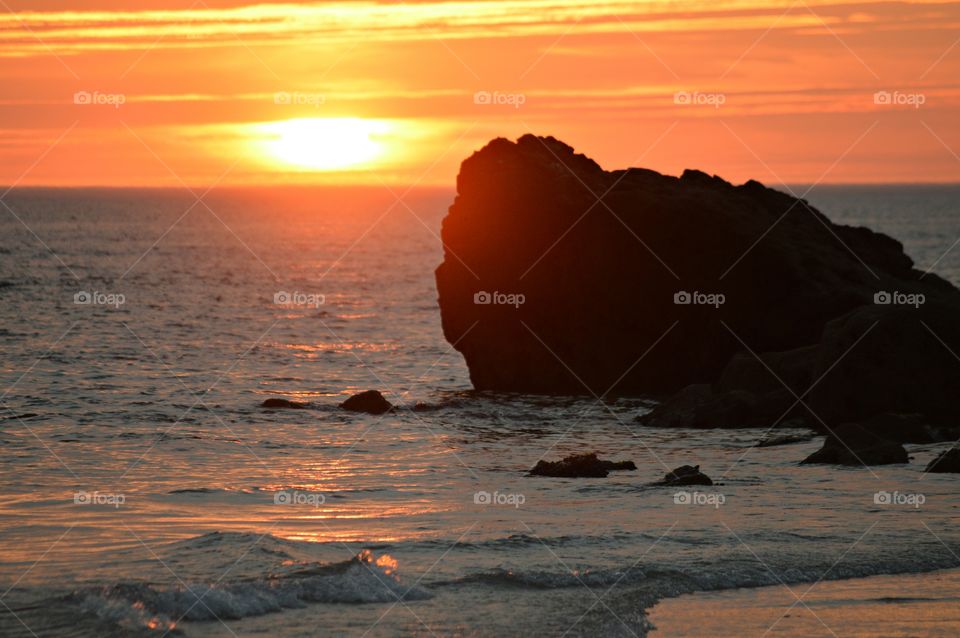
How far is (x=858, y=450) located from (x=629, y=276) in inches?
454

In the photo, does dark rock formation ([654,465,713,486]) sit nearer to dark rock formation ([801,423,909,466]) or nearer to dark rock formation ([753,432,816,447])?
dark rock formation ([801,423,909,466])

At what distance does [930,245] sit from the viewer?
106125 mm

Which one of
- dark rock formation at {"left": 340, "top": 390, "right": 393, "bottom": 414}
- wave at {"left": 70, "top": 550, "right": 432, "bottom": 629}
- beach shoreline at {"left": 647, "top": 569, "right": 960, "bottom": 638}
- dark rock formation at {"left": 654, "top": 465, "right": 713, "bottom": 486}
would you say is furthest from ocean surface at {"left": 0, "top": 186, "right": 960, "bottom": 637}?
dark rock formation at {"left": 340, "top": 390, "right": 393, "bottom": 414}

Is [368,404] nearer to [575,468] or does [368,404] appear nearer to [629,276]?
[629,276]

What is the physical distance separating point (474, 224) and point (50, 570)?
20.7 meters

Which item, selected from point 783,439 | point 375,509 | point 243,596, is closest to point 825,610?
point 243,596

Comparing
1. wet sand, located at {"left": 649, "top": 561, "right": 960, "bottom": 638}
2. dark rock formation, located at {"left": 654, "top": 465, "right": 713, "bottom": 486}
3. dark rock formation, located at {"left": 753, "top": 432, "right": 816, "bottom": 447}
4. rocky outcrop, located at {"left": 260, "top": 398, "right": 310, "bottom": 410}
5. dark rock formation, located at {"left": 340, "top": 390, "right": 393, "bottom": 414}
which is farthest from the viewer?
rocky outcrop, located at {"left": 260, "top": 398, "right": 310, "bottom": 410}

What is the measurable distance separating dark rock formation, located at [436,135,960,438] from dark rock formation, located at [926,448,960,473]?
857 centimetres

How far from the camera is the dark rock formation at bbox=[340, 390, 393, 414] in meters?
29.4

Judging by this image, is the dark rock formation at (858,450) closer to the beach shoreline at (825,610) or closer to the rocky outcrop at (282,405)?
the beach shoreline at (825,610)

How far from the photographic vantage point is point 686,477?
19.8m

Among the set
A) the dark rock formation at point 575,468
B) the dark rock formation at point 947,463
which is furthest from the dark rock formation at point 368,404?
the dark rock formation at point 947,463

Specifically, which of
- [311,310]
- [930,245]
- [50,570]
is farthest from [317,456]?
[930,245]

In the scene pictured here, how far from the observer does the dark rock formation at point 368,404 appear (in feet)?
96.5
